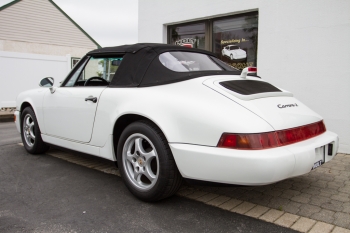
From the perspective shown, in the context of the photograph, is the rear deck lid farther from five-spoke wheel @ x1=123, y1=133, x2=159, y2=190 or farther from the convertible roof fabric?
five-spoke wheel @ x1=123, y1=133, x2=159, y2=190

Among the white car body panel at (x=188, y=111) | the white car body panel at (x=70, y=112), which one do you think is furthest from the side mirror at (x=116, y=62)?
the white car body panel at (x=188, y=111)

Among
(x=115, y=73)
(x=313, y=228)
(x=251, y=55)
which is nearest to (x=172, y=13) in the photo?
(x=251, y=55)

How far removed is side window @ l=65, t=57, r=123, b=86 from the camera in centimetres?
364

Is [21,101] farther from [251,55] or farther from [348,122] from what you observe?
[348,122]

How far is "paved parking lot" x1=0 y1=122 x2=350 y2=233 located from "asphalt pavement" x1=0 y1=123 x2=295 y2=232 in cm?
15

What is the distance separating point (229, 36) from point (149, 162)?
15.3ft

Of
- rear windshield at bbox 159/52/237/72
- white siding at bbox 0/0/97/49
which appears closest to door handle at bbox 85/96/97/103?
rear windshield at bbox 159/52/237/72

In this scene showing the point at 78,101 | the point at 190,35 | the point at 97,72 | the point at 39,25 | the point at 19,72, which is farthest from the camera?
the point at 39,25

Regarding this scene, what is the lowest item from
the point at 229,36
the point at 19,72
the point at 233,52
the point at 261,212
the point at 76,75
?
the point at 261,212

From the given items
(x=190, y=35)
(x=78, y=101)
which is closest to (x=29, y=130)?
(x=78, y=101)

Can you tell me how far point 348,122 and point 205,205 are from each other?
3.31 m

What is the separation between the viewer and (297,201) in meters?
3.05

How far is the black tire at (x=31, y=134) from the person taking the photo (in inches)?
184

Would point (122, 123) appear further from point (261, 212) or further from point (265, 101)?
point (261, 212)
